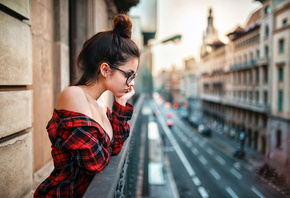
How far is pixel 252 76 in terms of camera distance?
25875mm

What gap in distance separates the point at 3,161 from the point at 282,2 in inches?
681

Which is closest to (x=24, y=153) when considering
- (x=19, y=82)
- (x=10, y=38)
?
(x=19, y=82)

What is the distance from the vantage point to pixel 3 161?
1464 millimetres

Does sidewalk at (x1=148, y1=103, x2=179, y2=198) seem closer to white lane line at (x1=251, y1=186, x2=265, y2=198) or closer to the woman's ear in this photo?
white lane line at (x1=251, y1=186, x2=265, y2=198)

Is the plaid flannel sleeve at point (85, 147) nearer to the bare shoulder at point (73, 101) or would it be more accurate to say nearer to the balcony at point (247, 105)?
the bare shoulder at point (73, 101)

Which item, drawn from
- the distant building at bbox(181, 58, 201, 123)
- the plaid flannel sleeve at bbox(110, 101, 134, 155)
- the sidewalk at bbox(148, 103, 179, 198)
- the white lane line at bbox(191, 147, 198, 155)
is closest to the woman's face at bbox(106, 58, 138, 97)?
the plaid flannel sleeve at bbox(110, 101, 134, 155)

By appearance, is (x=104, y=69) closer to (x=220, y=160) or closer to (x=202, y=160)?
(x=220, y=160)

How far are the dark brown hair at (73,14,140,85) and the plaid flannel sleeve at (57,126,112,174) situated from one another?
419 millimetres

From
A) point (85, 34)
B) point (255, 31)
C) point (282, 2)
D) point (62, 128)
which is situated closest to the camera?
point (62, 128)

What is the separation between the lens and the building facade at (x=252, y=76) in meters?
14.2

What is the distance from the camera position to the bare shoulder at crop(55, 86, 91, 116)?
1.25m

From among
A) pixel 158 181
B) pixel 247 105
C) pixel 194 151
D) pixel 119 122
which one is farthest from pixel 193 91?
pixel 119 122

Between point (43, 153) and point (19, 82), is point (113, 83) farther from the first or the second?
point (43, 153)

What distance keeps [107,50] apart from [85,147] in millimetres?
655
